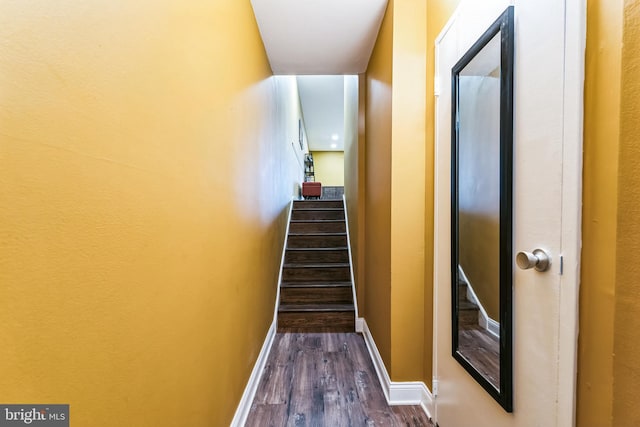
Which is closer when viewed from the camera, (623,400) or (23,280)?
(23,280)

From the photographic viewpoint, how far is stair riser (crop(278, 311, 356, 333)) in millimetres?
2734

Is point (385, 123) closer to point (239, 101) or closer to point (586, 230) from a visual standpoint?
point (239, 101)

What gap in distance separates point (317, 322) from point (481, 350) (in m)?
1.91

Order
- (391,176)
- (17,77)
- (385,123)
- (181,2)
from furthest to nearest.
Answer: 1. (385,123)
2. (391,176)
3. (181,2)
4. (17,77)

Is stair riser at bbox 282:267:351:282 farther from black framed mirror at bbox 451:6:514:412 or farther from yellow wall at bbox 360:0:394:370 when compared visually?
black framed mirror at bbox 451:6:514:412

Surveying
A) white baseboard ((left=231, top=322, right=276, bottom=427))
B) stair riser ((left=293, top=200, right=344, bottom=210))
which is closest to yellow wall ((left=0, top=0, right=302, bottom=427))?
white baseboard ((left=231, top=322, right=276, bottom=427))

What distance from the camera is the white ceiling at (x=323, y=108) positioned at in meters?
5.66

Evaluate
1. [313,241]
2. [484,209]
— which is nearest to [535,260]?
[484,209]

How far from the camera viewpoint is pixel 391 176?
64.9 inches

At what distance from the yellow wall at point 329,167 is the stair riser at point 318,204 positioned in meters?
6.17

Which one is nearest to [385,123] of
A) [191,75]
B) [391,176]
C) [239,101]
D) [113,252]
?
[391,176]

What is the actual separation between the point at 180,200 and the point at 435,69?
1.49 metres

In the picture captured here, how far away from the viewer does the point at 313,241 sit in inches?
147

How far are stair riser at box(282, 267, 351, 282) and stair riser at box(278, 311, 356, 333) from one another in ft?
1.58
